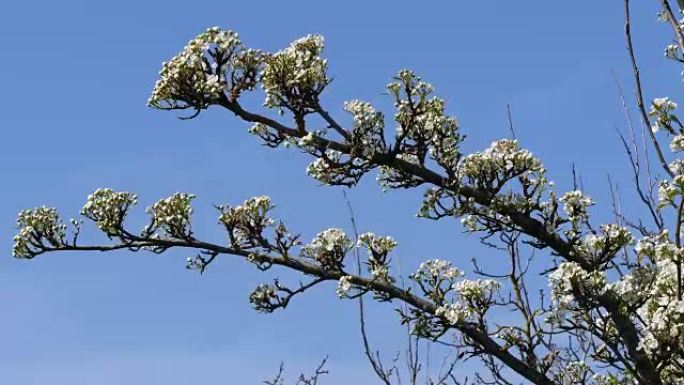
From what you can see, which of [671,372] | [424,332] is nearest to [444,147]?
[424,332]

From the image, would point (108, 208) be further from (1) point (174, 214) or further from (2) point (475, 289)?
(2) point (475, 289)

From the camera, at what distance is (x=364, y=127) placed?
706 cm

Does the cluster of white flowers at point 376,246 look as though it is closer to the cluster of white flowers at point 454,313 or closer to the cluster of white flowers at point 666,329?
the cluster of white flowers at point 454,313

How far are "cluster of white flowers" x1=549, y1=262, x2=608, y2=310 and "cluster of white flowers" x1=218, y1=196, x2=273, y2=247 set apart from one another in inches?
110

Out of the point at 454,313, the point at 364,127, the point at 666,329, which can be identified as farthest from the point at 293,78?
the point at 666,329

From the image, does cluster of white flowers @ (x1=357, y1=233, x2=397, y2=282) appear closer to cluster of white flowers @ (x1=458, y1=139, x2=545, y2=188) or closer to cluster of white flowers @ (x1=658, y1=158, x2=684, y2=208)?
cluster of white flowers @ (x1=458, y1=139, x2=545, y2=188)

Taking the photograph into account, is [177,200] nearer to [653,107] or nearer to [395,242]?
[395,242]

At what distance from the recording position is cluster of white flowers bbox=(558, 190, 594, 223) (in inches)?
276

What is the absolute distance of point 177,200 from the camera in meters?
7.54

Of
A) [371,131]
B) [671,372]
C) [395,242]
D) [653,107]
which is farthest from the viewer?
[395,242]

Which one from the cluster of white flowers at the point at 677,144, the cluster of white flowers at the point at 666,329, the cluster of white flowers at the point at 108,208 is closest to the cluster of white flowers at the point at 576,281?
the cluster of white flowers at the point at 666,329

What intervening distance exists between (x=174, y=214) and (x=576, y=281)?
11.4 feet

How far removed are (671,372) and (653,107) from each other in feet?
6.55

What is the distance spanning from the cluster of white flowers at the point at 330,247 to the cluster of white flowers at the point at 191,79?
152 centimetres
